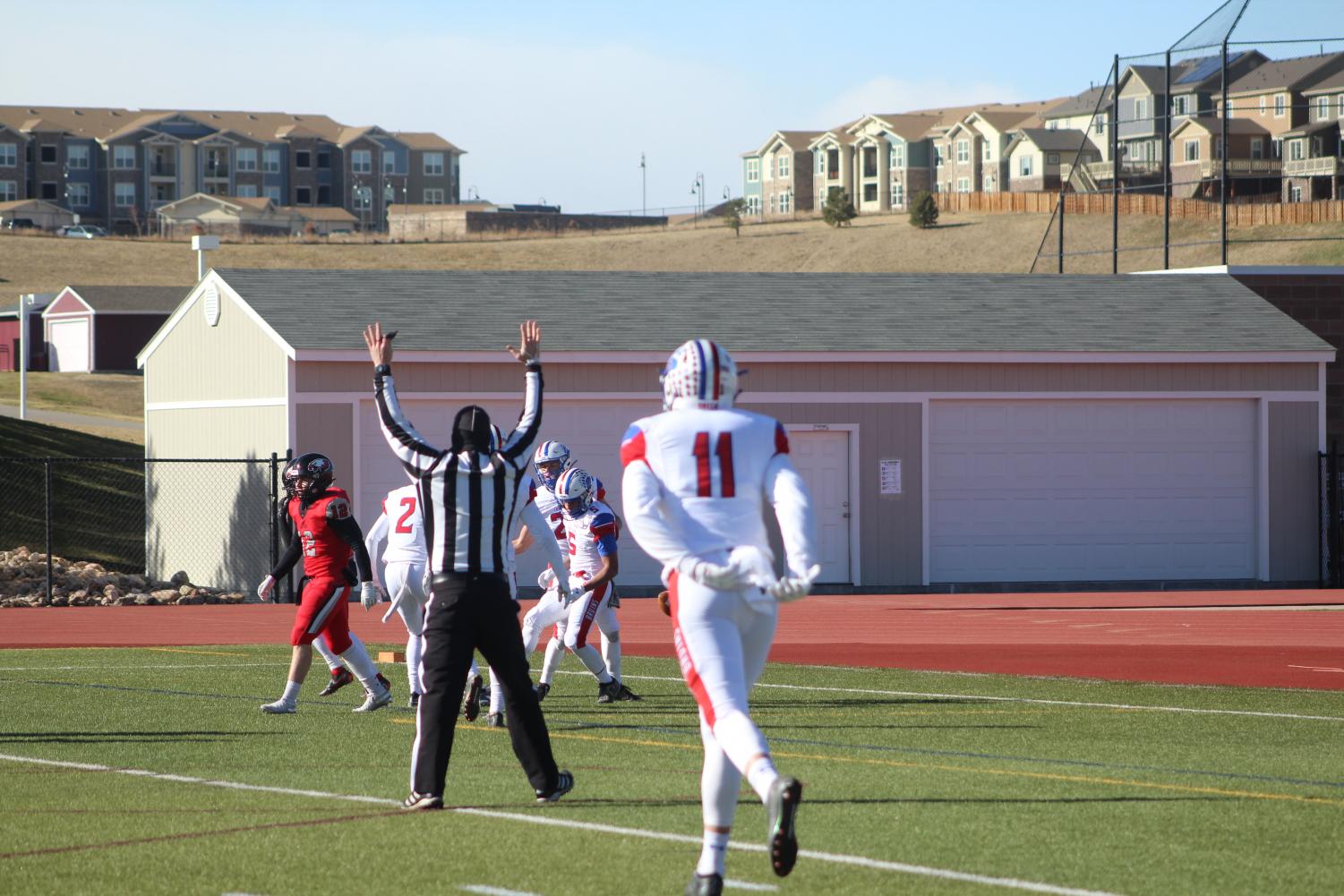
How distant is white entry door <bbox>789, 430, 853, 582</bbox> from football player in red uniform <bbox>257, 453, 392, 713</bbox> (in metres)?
14.5

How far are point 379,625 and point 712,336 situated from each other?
26.4 feet

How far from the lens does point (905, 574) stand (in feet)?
92.4

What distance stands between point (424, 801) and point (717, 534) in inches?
100

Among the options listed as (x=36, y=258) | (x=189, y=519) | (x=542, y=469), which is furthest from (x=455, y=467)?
(x=36, y=258)

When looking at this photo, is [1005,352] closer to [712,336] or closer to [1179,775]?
[712,336]

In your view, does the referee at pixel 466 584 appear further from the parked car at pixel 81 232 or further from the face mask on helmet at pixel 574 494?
the parked car at pixel 81 232

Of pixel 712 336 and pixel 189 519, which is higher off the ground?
pixel 712 336

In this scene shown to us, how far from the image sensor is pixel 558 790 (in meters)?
9.07

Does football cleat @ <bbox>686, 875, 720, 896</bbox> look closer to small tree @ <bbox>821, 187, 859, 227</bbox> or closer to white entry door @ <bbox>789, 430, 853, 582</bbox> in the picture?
white entry door @ <bbox>789, 430, 853, 582</bbox>

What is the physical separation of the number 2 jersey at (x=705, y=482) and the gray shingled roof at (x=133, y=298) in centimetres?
7272

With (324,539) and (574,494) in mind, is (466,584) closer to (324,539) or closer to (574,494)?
(324,539)

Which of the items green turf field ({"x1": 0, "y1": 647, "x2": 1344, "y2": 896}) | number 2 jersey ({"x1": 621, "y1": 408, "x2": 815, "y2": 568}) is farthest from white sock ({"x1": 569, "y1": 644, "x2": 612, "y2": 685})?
number 2 jersey ({"x1": 621, "y1": 408, "x2": 815, "y2": 568})

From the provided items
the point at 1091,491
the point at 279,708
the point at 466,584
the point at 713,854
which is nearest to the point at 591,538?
the point at 279,708

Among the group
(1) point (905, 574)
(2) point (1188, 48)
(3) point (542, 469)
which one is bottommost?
(1) point (905, 574)
